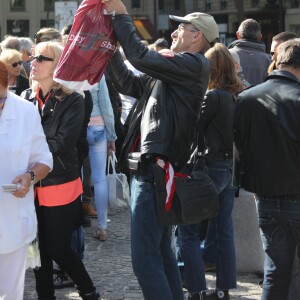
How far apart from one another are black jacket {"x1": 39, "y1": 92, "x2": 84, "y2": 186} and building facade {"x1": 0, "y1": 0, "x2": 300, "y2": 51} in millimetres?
33550

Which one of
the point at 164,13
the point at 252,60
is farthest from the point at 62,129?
the point at 164,13

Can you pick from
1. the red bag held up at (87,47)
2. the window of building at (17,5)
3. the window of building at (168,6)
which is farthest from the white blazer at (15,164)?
the window of building at (17,5)

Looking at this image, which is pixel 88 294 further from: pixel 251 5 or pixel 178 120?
pixel 251 5

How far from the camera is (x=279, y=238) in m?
4.50

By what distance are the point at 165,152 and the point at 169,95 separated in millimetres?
320

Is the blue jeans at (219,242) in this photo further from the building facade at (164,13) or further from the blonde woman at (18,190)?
the building facade at (164,13)

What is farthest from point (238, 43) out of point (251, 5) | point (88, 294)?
point (251, 5)

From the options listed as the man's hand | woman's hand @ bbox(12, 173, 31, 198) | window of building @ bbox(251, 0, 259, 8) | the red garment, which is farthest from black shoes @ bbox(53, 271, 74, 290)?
window of building @ bbox(251, 0, 259, 8)

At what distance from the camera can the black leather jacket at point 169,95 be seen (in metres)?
4.00

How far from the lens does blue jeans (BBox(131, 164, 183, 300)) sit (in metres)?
4.22

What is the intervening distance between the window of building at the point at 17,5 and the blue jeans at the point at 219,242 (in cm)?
4617

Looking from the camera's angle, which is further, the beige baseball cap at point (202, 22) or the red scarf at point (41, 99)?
the red scarf at point (41, 99)

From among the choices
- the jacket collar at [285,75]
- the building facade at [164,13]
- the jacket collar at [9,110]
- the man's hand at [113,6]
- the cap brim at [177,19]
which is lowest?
the jacket collar at [9,110]

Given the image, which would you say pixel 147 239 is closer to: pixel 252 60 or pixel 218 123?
pixel 218 123
